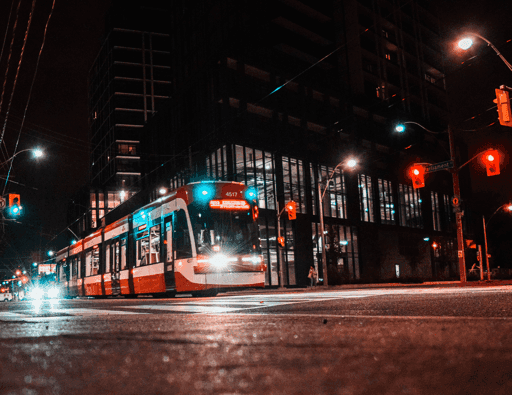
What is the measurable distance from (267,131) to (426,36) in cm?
4830

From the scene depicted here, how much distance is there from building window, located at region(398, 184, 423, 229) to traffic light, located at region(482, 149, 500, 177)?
132 feet

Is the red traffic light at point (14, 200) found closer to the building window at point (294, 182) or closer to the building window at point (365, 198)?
the building window at point (294, 182)

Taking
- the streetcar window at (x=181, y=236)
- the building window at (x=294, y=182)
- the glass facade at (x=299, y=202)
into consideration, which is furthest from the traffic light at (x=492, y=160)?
the building window at (x=294, y=182)

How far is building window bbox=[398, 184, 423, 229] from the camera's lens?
6069cm

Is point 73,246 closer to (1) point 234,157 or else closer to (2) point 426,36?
(1) point 234,157

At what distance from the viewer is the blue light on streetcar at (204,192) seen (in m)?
17.3

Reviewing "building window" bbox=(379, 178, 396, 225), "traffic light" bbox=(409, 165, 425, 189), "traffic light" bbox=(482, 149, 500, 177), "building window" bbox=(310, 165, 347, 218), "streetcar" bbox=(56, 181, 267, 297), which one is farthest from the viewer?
"building window" bbox=(379, 178, 396, 225)

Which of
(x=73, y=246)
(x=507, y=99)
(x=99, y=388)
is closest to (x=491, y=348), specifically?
(x=99, y=388)

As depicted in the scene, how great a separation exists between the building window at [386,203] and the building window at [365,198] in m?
2.14

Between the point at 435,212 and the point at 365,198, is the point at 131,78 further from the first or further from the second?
the point at 435,212

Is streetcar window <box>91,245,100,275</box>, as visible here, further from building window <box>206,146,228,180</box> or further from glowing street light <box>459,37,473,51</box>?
glowing street light <box>459,37,473,51</box>

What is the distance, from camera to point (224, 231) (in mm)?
17422

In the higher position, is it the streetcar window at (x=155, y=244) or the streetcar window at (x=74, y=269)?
the streetcar window at (x=155, y=244)

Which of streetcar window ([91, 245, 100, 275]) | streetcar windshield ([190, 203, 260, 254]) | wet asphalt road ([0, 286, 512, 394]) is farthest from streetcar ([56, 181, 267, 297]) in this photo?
wet asphalt road ([0, 286, 512, 394])
